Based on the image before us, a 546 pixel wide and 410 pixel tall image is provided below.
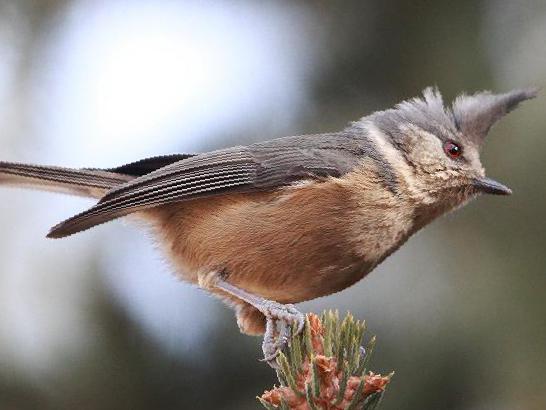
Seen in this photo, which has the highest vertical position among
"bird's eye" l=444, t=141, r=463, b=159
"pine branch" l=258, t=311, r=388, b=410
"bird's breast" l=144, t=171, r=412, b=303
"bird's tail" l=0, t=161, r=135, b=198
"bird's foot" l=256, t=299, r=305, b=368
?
"bird's tail" l=0, t=161, r=135, b=198

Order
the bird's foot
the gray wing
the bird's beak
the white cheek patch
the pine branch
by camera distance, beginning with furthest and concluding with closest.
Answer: the white cheek patch, the bird's beak, the gray wing, the bird's foot, the pine branch

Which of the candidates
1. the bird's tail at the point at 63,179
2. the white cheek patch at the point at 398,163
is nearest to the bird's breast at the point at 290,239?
the white cheek patch at the point at 398,163

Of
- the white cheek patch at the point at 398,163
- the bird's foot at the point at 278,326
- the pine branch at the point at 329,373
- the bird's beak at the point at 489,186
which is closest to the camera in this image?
the pine branch at the point at 329,373

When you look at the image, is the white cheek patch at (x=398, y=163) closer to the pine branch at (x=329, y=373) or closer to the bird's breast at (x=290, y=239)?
the bird's breast at (x=290, y=239)

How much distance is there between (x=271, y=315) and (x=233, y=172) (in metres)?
0.56

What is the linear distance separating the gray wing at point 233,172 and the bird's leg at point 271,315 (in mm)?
278

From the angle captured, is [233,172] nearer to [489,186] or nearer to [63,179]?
[63,179]

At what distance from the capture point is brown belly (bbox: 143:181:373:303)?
106 inches

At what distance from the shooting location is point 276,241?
276cm

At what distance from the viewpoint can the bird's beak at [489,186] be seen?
279 centimetres

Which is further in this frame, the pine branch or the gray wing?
the gray wing

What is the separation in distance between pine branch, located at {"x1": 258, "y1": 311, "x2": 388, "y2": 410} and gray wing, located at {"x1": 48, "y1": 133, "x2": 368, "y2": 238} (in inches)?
29.3

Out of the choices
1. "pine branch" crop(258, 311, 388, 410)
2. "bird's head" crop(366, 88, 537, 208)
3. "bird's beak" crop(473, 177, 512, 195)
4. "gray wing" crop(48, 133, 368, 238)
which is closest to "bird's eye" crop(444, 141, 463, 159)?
"bird's head" crop(366, 88, 537, 208)

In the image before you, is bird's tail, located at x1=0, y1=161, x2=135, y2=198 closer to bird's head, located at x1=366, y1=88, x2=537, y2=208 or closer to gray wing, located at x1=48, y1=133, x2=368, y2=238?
gray wing, located at x1=48, y1=133, x2=368, y2=238
